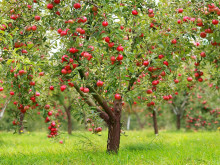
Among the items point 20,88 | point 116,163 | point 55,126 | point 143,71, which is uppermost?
point 143,71

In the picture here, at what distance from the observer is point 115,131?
7062 mm

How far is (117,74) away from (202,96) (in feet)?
57.7

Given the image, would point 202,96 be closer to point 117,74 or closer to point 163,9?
point 163,9

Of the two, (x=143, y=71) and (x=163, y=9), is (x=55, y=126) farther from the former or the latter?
(x=163, y=9)

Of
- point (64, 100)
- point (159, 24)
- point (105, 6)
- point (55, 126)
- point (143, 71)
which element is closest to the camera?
point (105, 6)

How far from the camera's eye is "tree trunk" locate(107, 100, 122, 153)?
7000mm

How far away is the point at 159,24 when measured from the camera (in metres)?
6.79

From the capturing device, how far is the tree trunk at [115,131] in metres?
7.00

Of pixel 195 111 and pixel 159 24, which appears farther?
pixel 195 111

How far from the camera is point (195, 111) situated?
832 inches

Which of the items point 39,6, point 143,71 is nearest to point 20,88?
point 39,6

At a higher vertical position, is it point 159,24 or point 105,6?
point 159,24

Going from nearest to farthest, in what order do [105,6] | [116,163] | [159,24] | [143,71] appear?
[105,6] < [116,163] < [143,71] < [159,24]

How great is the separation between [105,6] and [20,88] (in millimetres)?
Answer: 2844
